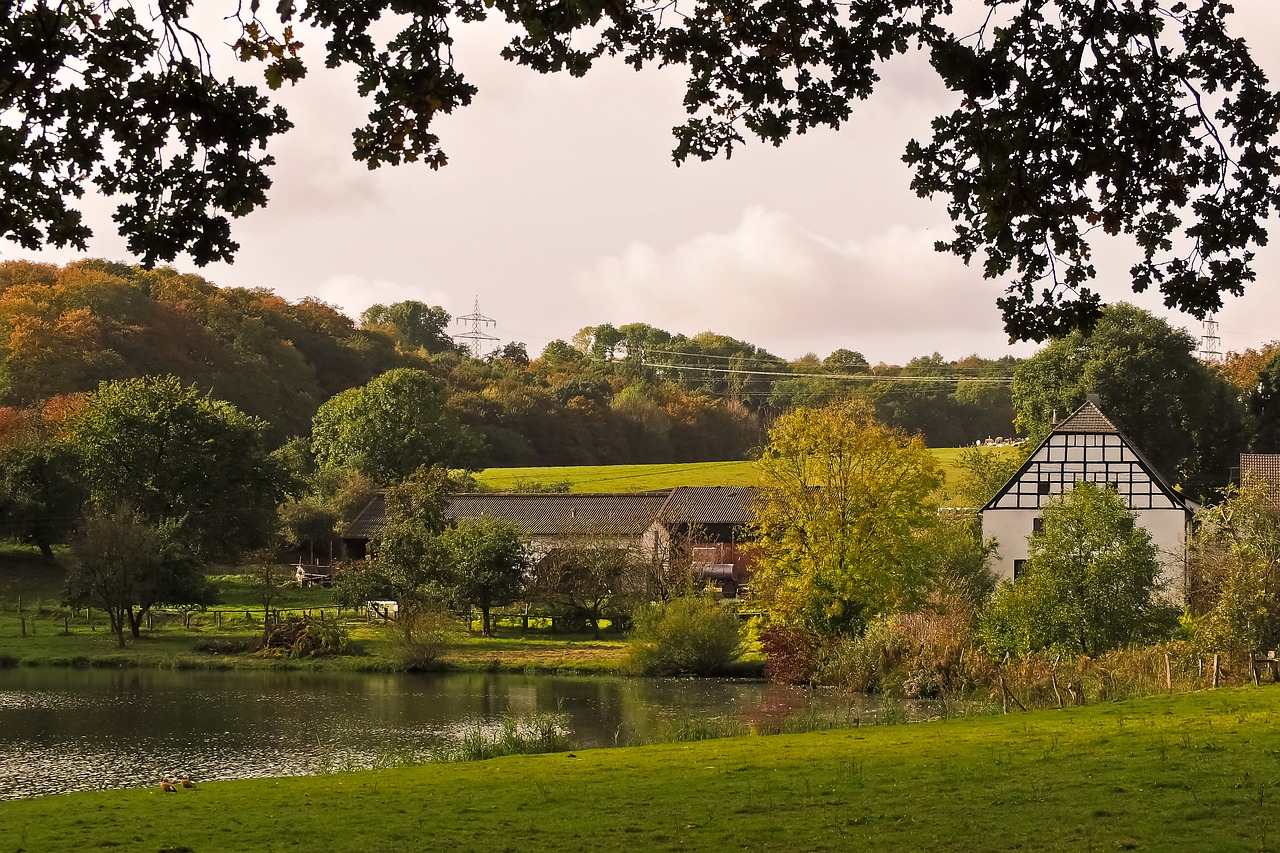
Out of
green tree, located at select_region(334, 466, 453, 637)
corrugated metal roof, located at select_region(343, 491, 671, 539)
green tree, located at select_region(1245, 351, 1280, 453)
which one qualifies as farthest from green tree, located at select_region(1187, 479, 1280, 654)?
green tree, located at select_region(1245, 351, 1280, 453)

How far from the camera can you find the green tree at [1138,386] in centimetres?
6209

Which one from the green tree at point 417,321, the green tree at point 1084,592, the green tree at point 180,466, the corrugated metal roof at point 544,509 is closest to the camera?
the green tree at point 1084,592

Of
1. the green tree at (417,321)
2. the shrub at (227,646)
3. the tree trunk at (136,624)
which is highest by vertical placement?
the green tree at (417,321)

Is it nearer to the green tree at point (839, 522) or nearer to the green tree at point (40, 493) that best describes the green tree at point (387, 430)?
the green tree at point (40, 493)

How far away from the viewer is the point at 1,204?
886cm

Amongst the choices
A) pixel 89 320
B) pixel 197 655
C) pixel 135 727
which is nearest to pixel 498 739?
pixel 135 727

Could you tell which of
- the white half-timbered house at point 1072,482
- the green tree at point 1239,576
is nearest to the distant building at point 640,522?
the white half-timbered house at point 1072,482

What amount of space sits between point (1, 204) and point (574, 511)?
54148 millimetres

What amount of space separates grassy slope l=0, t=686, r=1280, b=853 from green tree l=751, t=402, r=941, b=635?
16808mm

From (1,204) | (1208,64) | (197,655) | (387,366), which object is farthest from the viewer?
(387,366)

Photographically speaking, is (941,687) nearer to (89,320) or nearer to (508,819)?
(508,819)

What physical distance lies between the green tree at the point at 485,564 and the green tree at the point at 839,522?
11.7 meters

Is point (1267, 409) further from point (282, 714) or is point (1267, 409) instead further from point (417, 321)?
point (417, 321)

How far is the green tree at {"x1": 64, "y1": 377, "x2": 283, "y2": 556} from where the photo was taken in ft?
174
